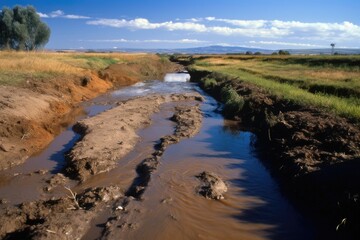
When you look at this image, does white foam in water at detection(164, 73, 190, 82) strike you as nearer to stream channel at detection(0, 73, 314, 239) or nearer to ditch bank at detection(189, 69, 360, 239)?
ditch bank at detection(189, 69, 360, 239)

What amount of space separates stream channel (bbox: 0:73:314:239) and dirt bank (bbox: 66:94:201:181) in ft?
1.12

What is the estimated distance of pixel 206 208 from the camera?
809 cm

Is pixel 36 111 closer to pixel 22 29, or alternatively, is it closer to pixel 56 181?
pixel 56 181

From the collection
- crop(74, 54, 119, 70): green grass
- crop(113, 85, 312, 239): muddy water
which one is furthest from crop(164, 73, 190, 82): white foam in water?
crop(113, 85, 312, 239): muddy water

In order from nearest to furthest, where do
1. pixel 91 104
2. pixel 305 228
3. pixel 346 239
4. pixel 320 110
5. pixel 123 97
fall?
pixel 346 239 < pixel 305 228 < pixel 320 110 < pixel 91 104 < pixel 123 97

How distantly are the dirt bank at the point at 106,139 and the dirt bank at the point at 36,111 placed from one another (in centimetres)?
153

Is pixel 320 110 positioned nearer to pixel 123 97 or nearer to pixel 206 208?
pixel 206 208

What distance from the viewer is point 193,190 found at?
9.00 metres

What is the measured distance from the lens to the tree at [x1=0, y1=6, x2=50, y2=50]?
2188 inches

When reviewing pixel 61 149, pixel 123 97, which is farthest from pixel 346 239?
pixel 123 97

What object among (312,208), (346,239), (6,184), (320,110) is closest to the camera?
(346,239)

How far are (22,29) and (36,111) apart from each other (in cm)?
4669

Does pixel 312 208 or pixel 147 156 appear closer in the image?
pixel 312 208

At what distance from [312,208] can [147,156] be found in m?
5.56
